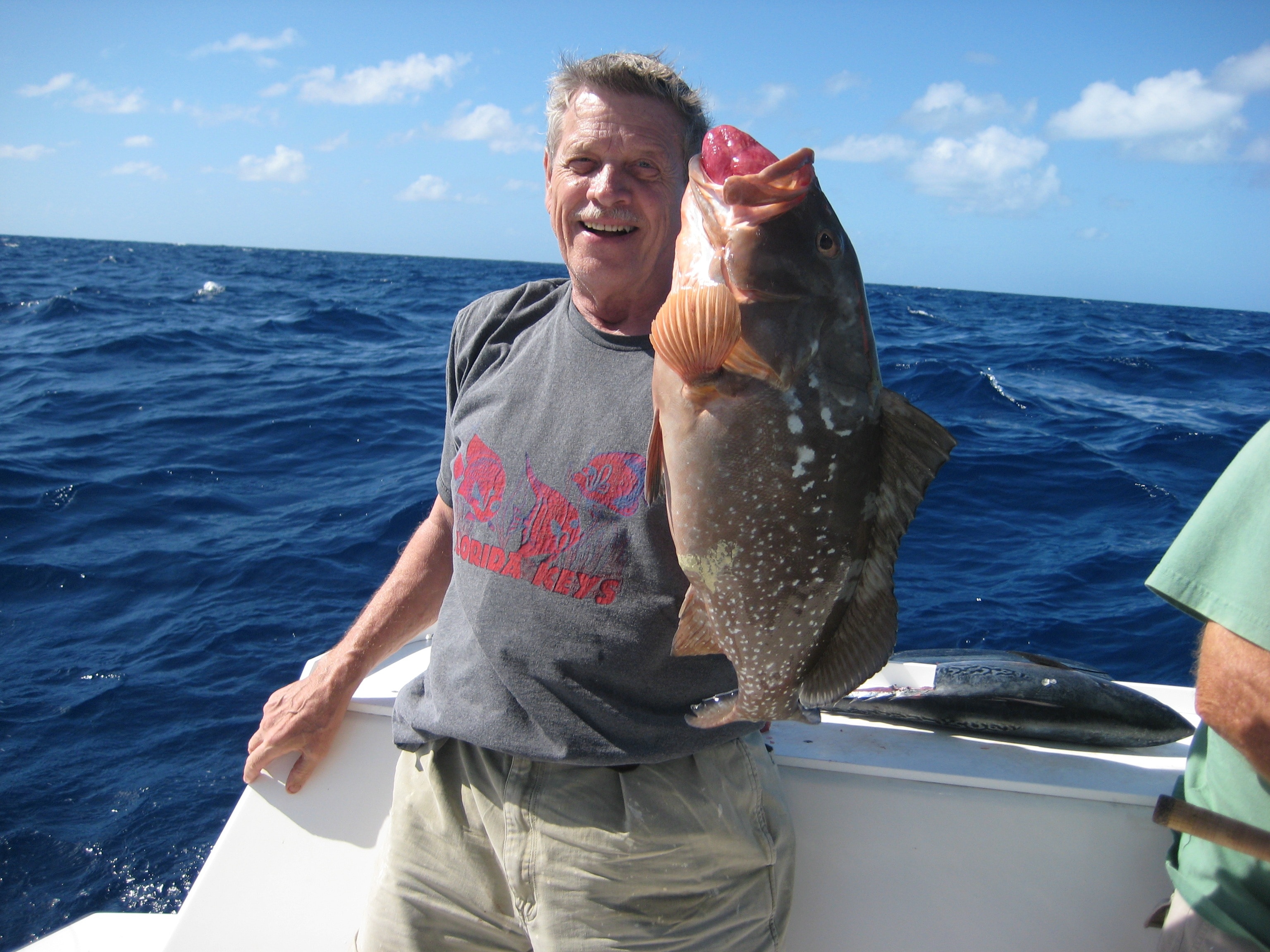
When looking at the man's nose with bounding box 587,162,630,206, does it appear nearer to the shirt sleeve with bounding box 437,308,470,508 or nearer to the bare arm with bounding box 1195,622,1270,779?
the shirt sleeve with bounding box 437,308,470,508

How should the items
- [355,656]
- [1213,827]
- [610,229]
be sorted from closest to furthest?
[1213,827] < [610,229] < [355,656]

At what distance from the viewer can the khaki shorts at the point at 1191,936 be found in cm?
182

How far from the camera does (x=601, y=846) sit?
1.88 meters

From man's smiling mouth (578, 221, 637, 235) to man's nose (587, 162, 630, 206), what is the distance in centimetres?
5

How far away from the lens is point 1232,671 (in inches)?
68.4

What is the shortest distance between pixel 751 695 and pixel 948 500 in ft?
23.1

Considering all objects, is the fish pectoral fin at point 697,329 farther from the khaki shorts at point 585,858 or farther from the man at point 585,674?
the khaki shorts at point 585,858

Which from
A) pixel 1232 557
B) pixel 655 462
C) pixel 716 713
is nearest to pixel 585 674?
pixel 716 713

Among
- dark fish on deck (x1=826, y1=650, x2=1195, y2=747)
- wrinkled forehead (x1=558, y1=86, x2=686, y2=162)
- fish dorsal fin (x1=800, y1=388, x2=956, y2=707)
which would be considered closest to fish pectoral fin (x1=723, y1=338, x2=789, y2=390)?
fish dorsal fin (x1=800, y1=388, x2=956, y2=707)

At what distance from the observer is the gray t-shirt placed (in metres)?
1.86

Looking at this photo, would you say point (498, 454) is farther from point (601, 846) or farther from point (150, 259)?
point (150, 259)

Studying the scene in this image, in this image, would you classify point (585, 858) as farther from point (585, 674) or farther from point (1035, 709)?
point (1035, 709)

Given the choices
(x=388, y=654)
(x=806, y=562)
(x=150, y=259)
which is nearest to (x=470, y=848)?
(x=388, y=654)

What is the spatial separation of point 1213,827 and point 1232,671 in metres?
0.33
